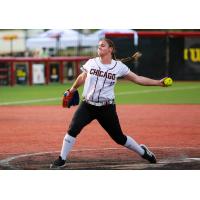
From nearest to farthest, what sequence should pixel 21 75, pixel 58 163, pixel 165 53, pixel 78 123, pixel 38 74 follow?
pixel 78 123 → pixel 58 163 → pixel 165 53 → pixel 21 75 → pixel 38 74

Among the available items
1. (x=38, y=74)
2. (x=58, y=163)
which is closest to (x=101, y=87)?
(x=58, y=163)

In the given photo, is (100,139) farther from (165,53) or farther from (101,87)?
(165,53)

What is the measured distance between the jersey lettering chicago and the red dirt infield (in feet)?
2.41

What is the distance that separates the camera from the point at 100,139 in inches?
316

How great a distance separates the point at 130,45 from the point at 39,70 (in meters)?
1.99

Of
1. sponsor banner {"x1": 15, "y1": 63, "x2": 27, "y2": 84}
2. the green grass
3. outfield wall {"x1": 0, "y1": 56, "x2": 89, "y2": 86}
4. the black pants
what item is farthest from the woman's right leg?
sponsor banner {"x1": 15, "y1": 63, "x2": 27, "y2": 84}

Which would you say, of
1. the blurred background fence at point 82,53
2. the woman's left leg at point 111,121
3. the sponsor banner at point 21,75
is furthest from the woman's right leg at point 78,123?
the sponsor banner at point 21,75

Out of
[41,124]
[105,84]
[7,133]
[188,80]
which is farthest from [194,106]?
[105,84]

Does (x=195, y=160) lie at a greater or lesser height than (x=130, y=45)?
lesser

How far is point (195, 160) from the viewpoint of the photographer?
6.79m

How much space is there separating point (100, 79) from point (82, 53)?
813cm

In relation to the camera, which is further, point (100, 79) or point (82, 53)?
point (82, 53)

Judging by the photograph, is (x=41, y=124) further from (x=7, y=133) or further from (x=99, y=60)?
(x=99, y=60)

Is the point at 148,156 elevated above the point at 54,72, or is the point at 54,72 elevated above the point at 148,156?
the point at 54,72
